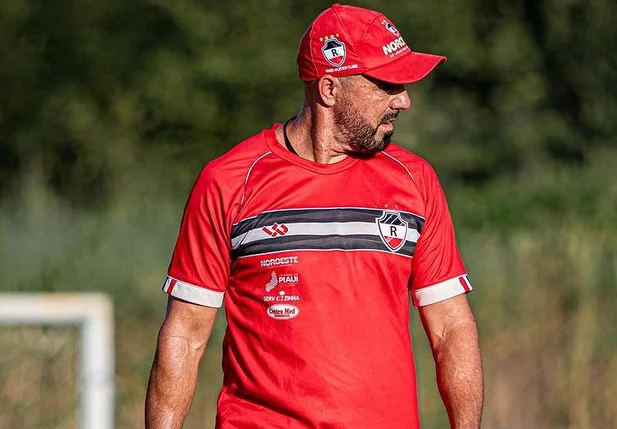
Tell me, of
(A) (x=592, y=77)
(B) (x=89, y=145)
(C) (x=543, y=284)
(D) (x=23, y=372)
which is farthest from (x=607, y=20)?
(D) (x=23, y=372)

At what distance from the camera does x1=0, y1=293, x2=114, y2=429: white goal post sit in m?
7.92

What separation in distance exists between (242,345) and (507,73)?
17636 millimetres

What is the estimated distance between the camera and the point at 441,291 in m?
4.51

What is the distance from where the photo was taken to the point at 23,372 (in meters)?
8.76

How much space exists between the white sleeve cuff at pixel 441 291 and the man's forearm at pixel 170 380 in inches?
30.8

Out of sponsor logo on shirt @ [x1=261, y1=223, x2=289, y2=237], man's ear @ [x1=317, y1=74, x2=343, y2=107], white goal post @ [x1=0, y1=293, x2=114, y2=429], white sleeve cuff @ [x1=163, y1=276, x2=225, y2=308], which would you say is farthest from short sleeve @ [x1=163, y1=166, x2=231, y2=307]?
white goal post @ [x1=0, y1=293, x2=114, y2=429]

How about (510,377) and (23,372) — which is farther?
(510,377)

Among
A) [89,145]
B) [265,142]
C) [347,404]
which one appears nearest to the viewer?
[347,404]

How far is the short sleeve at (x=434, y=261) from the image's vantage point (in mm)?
4504

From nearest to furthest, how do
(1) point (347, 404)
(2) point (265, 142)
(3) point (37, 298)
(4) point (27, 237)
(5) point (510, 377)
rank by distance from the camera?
(1) point (347, 404), (2) point (265, 142), (3) point (37, 298), (5) point (510, 377), (4) point (27, 237)

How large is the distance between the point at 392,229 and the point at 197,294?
67 cm

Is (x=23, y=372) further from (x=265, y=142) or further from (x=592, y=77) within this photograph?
(x=592, y=77)

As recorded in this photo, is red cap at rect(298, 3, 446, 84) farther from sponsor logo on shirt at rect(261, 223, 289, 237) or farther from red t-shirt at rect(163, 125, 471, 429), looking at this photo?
sponsor logo on shirt at rect(261, 223, 289, 237)

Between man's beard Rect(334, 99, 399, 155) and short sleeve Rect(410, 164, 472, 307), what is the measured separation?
0.21 meters
